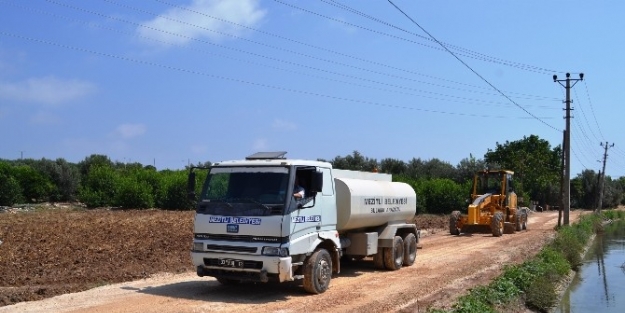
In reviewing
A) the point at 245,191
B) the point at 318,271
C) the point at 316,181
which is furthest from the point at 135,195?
the point at 316,181

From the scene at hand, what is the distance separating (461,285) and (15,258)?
11983 mm

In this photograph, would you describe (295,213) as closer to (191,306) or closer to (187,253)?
(191,306)

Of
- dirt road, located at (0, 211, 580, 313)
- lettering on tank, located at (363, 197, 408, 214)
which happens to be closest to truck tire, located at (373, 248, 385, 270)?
dirt road, located at (0, 211, 580, 313)

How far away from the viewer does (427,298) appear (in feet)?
42.8

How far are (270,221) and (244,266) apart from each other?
1.02 m

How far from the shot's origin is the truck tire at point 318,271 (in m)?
12.6

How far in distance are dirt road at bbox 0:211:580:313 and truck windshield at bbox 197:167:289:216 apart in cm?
175

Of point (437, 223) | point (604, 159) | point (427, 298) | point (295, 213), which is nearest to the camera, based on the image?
point (295, 213)

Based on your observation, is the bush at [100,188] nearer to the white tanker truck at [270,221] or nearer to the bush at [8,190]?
the bush at [8,190]

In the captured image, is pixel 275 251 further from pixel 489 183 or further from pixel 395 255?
pixel 489 183

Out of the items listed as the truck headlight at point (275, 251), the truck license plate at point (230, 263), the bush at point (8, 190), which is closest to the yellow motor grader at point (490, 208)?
the truck headlight at point (275, 251)

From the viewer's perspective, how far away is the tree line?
160 ft

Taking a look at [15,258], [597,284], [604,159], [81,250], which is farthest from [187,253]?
[604,159]

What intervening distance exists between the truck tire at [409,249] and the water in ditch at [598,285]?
13.4 ft
